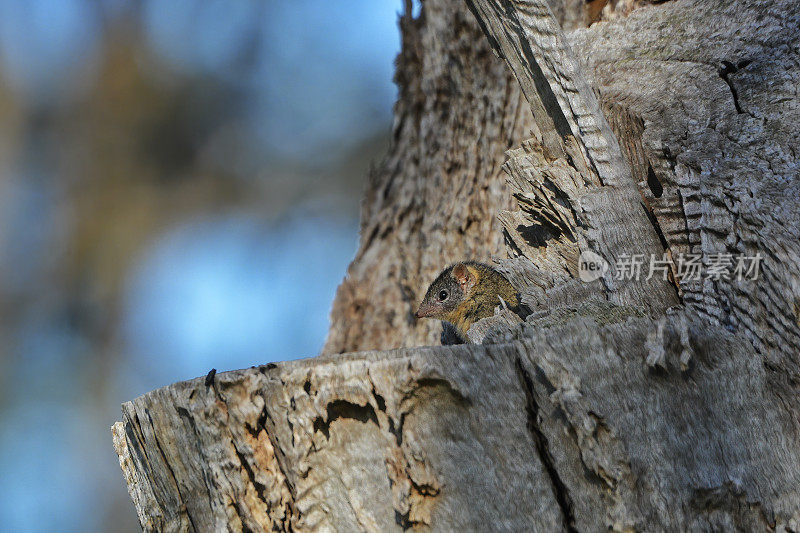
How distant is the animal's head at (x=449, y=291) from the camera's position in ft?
9.01

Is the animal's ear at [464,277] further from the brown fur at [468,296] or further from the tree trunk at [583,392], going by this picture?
the tree trunk at [583,392]

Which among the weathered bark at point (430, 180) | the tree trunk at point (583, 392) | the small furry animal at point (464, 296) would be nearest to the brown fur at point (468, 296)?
the small furry animal at point (464, 296)

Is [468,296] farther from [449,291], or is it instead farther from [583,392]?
[583,392]

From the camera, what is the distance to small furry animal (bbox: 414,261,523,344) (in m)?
2.53

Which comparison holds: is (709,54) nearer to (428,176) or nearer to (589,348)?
(589,348)

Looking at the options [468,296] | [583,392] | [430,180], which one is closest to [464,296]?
Result: [468,296]

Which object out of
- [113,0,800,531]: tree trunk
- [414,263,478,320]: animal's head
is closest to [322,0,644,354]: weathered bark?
[414,263,478,320]: animal's head

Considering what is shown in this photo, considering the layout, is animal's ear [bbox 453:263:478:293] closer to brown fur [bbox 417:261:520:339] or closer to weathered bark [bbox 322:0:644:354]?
brown fur [bbox 417:261:520:339]

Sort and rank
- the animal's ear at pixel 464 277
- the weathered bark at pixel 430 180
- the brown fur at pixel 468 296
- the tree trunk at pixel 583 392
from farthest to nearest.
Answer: the weathered bark at pixel 430 180, the animal's ear at pixel 464 277, the brown fur at pixel 468 296, the tree trunk at pixel 583 392

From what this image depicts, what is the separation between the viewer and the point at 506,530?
122 cm

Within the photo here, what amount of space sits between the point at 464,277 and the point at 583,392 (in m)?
1.52

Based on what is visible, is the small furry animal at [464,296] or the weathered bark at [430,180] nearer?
the small furry animal at [464,296]

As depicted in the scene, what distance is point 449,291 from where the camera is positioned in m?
2.81

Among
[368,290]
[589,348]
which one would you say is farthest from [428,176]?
[589,348]
